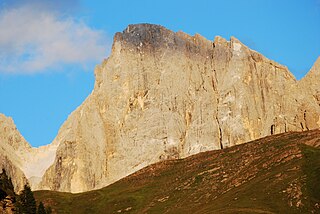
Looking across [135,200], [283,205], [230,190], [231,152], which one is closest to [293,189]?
[283,205]

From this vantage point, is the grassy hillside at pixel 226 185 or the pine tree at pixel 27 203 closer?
the pine tree at pixel 27 203

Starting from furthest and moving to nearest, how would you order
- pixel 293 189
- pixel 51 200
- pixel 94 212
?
pixel 51 200
pixel 94 212
pixel 293 189

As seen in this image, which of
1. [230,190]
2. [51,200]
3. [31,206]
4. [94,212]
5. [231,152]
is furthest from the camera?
[231,152]

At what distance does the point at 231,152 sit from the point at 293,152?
26.0m

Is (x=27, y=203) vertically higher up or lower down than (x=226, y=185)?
lower down

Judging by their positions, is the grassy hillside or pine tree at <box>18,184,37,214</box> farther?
the grassy hillside

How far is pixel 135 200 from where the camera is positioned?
13688 centimetres

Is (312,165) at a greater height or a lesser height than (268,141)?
lesser

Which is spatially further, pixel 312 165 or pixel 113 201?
pixel 113 201

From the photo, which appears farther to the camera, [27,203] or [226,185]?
[226,185]

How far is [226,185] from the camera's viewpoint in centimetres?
12950

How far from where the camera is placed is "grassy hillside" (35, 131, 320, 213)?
112 meters

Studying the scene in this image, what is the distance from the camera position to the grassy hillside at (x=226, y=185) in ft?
367

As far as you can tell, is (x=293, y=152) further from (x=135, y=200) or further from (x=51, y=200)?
(x=51, y=200)
